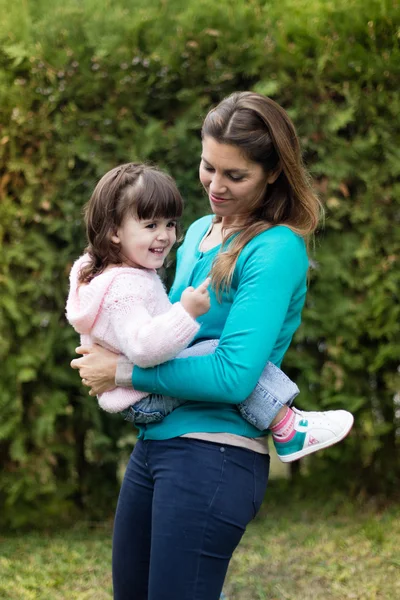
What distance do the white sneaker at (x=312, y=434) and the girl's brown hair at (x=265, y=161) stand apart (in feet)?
1.60

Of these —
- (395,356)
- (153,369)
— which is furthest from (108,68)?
(153,369)

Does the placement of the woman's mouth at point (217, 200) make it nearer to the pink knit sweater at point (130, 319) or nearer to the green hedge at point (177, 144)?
the pink knit sweater at point (130, 319)

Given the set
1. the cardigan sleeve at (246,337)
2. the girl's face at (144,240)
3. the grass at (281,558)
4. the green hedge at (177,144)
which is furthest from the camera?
the green hedge at (177,144)

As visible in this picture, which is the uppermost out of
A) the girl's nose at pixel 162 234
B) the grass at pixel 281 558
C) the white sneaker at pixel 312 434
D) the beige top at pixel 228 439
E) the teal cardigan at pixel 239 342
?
the girl's nose at pixel 162 234

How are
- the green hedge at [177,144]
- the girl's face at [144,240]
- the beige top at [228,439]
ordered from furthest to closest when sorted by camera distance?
the green hedge at [177,144], the girl's face at [144,240], the beige top at [228,439]

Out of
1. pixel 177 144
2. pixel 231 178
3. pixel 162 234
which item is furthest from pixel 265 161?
pixel 177 144

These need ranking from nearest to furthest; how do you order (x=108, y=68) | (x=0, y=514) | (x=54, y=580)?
(x=54, y=580), (x=108, y=68), (x=0, y=514)

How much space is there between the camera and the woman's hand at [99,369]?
6.99 ft

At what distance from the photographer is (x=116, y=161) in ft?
14.8

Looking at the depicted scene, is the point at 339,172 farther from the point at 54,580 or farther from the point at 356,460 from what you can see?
the point at 54,580

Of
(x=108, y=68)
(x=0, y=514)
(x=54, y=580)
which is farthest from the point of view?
(x=0, y=514)

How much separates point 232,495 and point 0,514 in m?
3.16

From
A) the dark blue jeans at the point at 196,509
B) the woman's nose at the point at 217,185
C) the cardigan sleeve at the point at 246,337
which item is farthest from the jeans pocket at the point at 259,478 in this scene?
the woman's nose at the point at 217,185

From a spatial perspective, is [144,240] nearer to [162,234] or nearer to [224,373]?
[162,234]
